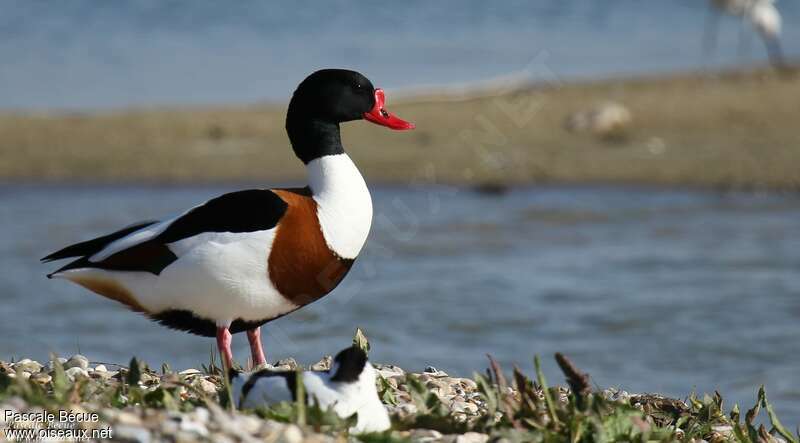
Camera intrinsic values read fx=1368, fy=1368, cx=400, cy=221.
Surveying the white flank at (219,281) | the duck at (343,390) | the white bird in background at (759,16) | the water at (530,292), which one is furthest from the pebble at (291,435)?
the white bird in background at (759,16)

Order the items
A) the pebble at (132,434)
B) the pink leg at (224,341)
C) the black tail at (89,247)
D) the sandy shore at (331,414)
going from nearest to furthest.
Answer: the pebble at (132,434) → the sandy shore at (331,414) → the pink leg at (224,341) → the black tail at (89,247)

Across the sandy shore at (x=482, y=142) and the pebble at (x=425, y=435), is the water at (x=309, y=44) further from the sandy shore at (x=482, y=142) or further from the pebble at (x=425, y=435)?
the pebble at (x=425, y=435)

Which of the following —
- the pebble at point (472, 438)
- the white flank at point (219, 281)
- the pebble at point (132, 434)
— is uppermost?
the white flank at point (219, 281)

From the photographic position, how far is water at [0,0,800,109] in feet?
59.2

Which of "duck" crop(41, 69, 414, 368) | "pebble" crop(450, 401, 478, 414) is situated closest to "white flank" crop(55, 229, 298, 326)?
"duck" crop(41, 69, 414, 368)

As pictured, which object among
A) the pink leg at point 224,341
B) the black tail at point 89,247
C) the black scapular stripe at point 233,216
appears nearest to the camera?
the black scapular stripe at point 233,216

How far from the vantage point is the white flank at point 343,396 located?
163 inches

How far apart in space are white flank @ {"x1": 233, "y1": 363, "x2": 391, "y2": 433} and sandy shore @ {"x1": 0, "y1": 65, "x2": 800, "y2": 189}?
31.3 ft

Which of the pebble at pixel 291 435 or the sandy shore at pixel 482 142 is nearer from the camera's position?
the pebble at pixel 291 435

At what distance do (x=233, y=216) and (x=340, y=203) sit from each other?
404 millimetres

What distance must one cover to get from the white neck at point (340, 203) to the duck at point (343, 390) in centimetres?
91

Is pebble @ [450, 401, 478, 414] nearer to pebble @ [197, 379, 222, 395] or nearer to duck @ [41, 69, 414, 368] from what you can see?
duck @ [41, 69, 414, 368]

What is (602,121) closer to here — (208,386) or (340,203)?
(340,203)

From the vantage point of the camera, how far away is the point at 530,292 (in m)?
9.74
